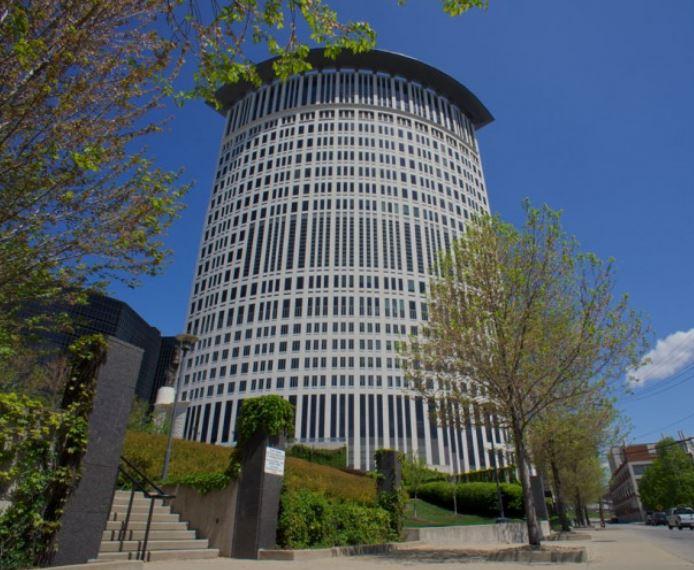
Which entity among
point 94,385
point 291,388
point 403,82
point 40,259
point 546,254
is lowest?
point 94,385

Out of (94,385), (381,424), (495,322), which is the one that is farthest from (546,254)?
(381,424)

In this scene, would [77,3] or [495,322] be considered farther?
[495,322]

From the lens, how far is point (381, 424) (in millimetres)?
59188

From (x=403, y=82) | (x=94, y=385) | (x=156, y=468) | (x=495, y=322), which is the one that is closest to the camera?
(x=94, y=385)

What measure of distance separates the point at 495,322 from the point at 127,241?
1138cm

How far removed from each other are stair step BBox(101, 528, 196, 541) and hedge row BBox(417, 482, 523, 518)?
20.8 metres

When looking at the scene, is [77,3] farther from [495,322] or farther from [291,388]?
[291,388]

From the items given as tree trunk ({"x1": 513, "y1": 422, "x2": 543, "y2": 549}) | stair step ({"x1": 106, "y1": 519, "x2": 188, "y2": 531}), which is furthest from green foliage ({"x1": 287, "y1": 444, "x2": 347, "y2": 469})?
stair step ({"x1": 106, "y1": 519, "x2": 188, "y2": 531})

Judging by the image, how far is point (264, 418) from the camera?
1038 cm

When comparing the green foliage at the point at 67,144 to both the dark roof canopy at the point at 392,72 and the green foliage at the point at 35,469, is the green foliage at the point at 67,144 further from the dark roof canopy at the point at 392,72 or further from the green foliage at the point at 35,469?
the dark roof canopy at the point at 392,72

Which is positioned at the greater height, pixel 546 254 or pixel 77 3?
pixel 546 254

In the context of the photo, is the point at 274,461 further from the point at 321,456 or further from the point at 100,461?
the point at 321,456

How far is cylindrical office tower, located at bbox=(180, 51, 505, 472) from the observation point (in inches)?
2395

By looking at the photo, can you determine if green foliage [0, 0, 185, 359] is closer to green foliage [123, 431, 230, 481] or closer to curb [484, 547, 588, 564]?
green foliage [123, 431, 230, 481]
